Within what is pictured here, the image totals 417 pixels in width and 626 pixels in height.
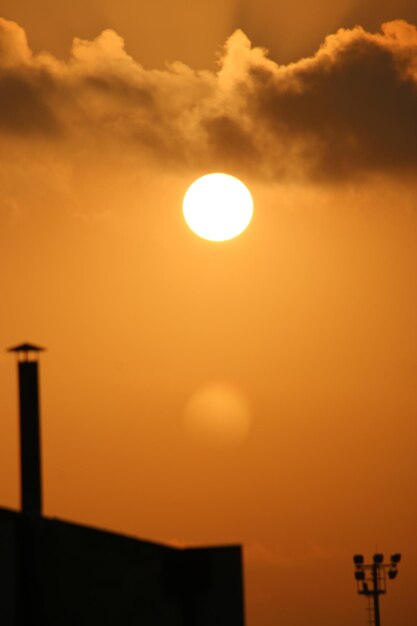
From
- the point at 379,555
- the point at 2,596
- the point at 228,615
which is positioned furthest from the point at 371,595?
the point at 2,596

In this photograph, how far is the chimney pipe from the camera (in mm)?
46406

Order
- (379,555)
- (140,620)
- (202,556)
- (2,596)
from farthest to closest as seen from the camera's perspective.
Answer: (379,555), (140,620), (2,596), (202,556)

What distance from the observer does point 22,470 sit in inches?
1858

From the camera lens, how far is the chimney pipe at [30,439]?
4641 cm

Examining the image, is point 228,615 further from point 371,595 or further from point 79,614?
point 371,595

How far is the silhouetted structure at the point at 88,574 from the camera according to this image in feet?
139

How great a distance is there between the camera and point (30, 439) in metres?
47.5

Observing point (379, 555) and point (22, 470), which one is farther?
point (379, 555)

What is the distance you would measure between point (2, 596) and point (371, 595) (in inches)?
1549

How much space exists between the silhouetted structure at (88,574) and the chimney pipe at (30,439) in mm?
29

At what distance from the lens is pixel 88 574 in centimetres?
4397

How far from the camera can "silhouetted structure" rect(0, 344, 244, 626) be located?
42.3 metres

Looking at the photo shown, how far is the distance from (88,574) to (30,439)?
527cm

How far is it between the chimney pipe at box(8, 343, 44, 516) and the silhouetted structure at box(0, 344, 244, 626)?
0.09 feet
